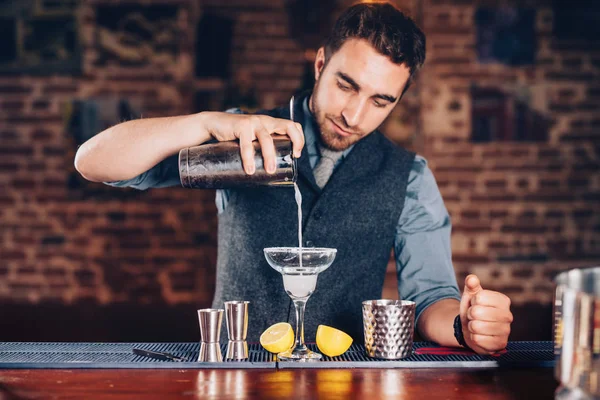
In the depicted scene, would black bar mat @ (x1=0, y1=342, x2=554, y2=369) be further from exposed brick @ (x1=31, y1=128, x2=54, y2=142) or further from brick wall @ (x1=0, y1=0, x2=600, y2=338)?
exposed brick @ (x1=31, y1=128, x2=54, y2=142)

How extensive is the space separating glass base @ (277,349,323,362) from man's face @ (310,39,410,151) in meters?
0.80

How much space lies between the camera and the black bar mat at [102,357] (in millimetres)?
1306

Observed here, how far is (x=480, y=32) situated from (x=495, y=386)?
2.90 metres

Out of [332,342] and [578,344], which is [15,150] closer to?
[332,342]

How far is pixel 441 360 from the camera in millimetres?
1351

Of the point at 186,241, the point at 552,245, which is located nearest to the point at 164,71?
the point at 186,241

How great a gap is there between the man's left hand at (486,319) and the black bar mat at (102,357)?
1.45 ft

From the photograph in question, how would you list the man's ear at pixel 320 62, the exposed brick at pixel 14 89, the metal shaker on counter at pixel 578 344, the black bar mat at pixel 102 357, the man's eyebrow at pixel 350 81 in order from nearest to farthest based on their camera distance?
the metal shaker on counter at pixel 578 344 < the black bar mat at pixel 102 357 < the man's eyebrow at pixel 350 81 < the man's ear at pixel 320 62 < the exposed brick at pixel 14 89

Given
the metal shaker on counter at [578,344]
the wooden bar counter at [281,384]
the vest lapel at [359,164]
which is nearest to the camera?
the metal shaker on counter at [578,344]

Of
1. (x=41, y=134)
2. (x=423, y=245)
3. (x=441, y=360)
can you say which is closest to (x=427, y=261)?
(x=423, y=245)

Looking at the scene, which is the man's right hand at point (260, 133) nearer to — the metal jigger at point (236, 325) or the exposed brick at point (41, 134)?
the metal jigger at point (236, 325)

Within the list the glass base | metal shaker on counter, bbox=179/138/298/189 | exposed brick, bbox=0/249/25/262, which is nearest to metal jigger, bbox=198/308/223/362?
the glass base

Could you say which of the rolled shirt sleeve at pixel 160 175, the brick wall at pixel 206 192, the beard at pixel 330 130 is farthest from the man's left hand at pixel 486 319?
the brick wall at pixel 206 192

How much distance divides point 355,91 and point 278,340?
2.85 ft
